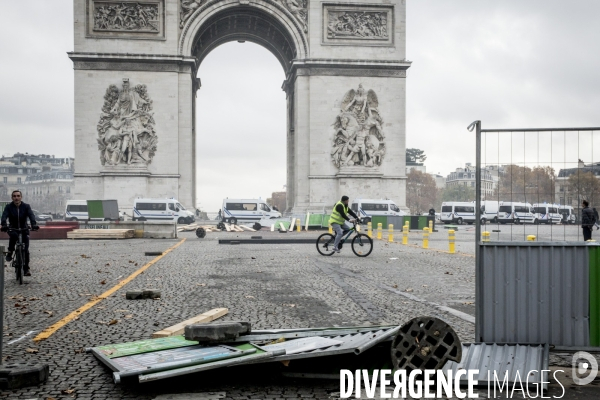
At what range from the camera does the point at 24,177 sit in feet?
484

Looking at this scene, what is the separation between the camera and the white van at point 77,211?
Answer: 3991 centimetres

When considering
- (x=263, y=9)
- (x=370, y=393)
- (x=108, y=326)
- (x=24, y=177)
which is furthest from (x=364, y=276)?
(x=24, y=177)

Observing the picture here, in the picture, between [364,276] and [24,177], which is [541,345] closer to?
[364,276]

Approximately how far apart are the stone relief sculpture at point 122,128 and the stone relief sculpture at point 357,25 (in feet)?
37.4

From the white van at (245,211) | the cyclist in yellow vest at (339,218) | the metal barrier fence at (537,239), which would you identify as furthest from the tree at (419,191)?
the metal barrier fence at (537,239)

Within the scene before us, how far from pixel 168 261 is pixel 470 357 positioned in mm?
11243

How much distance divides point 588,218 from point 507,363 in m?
1.79

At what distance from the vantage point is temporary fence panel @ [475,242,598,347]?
17.7 ft

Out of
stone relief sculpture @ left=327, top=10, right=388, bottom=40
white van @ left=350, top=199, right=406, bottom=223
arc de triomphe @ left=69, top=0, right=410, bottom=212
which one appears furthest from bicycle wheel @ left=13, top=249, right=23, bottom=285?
stone relief sculpture @ left=327, top=10, right=388, bottom=40

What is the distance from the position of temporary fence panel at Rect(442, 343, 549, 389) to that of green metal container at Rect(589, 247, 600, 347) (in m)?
0.37

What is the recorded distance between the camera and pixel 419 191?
397ft

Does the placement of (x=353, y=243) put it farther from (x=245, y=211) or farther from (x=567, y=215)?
(x=245, y=211)

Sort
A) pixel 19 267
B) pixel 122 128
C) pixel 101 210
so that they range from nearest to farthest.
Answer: pixel 19 267, pixel 101 210, pixel 122 128

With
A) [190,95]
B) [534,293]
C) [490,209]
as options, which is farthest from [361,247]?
[190,95]
